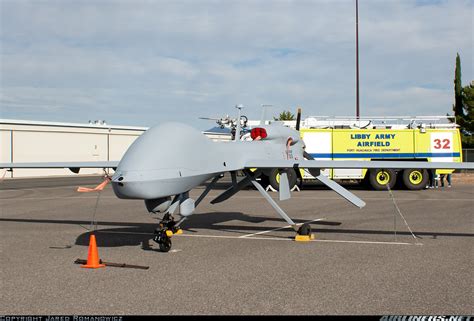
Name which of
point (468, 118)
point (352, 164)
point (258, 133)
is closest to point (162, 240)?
point (352, 164)

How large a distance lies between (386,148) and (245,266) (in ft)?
67.5

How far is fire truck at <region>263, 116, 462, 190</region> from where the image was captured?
27.4 m

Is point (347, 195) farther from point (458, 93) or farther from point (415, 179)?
point (458, 93)

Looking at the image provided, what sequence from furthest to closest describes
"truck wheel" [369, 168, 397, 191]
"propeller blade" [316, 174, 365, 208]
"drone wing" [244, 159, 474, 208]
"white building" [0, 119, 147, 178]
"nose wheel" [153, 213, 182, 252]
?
"white building" [0, 119, 147, 178]
"truck wheel" [369, 168, 397, 191]
"propeller blade" [316, 174, 365, 208]
"drone wing" [244, 159, 474, 208]
"nose wheel" [153, 213, 182, 252]

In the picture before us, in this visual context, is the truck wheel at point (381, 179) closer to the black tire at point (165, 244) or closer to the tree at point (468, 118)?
the black tire at point (165, 244)

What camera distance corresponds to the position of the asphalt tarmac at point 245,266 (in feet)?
21.8

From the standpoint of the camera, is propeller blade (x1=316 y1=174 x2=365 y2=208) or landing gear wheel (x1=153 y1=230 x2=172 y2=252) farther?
propeller blade (x1=316 y1=174 x2=365 y2=208)

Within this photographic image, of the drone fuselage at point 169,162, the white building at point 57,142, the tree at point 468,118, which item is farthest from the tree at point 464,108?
the drone fuselage at point 169,162

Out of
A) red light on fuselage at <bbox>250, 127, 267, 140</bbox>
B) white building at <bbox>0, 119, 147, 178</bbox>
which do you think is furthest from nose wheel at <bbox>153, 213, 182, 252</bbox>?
white building at <bbox>0, 119, 147, 178</bbox>

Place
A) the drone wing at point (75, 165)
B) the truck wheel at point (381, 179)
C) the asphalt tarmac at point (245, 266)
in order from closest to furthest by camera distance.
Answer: the asphalt tarmac at point (245, 266) → the drone wing at point (75, 165) → the truck wheel at point (381, 179)

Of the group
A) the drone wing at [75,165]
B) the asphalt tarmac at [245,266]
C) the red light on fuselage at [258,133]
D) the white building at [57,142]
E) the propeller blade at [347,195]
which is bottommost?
the asphalt tarmac at [245,266]

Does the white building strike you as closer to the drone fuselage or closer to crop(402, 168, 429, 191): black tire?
crop(402, 168, 429, 191): black tire

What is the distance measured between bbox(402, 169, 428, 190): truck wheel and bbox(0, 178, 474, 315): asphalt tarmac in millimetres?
10603

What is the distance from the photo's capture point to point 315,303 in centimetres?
666
